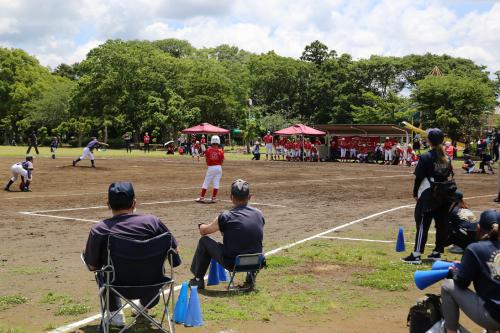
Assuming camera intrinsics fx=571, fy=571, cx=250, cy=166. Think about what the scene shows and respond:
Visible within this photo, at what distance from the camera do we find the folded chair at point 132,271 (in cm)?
526

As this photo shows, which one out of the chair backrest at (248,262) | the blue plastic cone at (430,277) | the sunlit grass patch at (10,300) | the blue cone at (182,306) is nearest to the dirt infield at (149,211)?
the sunlit grass patch at (10,300)

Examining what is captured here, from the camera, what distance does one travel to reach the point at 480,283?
176 inches

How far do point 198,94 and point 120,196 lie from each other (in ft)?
211

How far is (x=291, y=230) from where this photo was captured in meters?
12.3

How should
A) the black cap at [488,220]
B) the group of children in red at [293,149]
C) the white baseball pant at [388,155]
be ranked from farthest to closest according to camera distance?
the group of children in red at [293,149] < the white baseball pant at [388,155] < the black cap at [488,220]

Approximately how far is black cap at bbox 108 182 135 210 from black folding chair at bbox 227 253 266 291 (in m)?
1.96

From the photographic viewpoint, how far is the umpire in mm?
8809

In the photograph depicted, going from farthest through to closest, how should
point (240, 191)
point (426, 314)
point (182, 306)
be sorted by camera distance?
point (240, 191), point (182, 306), point (426, 314)

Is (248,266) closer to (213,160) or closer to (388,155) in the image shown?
(213,160)

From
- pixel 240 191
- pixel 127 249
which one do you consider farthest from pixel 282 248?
pixel 127 249

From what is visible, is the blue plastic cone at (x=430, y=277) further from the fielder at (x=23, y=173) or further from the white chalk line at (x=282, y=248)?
the fielder at (x=23, y=173)

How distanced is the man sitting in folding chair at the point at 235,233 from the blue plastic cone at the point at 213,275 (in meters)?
0.34

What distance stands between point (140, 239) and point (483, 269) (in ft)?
9.89

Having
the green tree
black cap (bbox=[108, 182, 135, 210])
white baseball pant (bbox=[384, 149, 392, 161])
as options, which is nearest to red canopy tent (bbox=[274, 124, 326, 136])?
white baseball pant (bbox=[384, 149, 392, 161])
